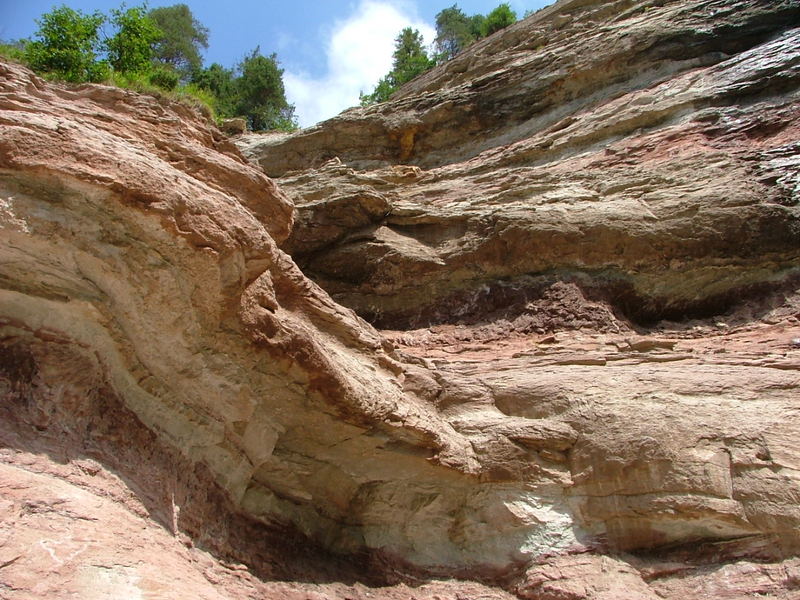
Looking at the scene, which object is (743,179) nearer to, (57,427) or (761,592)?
(761,592)

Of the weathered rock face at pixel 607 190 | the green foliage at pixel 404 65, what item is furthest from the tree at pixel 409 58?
the weathered rock face at pixel 607 190

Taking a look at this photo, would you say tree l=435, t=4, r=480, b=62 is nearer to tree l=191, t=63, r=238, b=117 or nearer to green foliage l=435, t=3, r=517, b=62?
green foliage l=435, t=3, r=517, b=62

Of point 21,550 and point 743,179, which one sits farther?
point 743,179

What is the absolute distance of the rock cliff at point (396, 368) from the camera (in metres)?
4.31

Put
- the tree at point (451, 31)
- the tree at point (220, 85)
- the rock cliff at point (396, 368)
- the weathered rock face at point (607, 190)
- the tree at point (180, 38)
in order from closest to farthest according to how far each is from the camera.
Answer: the rock cliff at point (396, 368) < the weathered rock face at point (607, 190) < the tree at point (220, 85) < the tree at point (180, 38) < the tree at point (451, 31)

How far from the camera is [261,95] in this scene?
26266mm

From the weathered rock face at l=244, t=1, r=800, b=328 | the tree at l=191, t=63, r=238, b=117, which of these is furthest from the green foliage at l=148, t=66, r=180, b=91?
the tree at l=191, t=63, r=238, b=117

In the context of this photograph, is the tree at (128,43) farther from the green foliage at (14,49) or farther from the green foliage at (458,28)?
the green foliage at (458,28)

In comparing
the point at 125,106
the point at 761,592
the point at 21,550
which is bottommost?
the point at 761,592

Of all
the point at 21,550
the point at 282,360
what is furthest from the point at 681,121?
the point at 21,550

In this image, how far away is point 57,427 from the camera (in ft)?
14.1

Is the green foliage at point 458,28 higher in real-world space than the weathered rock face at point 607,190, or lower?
higher

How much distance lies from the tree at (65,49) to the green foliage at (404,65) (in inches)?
660

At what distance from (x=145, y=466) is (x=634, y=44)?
10920mm
